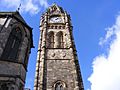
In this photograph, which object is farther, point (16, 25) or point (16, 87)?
point (16, 25)

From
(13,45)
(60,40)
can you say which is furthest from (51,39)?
(13,45)

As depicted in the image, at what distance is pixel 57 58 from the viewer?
25.1 metres

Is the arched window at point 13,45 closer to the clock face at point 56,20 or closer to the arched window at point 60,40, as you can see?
the arched window at point 60,40

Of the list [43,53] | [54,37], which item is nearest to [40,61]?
[43,53]

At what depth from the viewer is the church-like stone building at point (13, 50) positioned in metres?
15.3

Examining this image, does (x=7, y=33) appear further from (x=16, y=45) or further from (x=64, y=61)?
(x=64, y=61)

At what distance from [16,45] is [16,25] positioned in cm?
191

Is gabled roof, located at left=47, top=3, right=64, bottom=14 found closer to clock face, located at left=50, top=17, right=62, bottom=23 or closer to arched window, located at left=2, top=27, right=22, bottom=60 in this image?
clock face, located at left=50, top=17, right=62, bottom=23

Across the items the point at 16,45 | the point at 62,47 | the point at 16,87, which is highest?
the point at 62,47

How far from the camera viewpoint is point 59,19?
109ft

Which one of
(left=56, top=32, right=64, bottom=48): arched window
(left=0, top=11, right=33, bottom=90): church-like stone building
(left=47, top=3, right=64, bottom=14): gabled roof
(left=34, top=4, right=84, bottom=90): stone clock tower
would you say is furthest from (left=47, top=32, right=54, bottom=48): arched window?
(left=0, top=11, right=33, bottom=90): church-like stone building

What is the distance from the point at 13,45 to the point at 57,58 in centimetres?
834

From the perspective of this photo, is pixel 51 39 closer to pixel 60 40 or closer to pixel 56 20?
pixel 60 40

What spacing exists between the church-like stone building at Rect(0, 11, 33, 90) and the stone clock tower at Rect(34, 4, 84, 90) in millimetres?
4242
